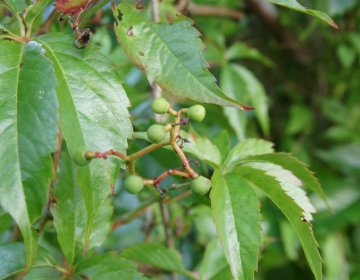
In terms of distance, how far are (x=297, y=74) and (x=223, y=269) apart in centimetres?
122

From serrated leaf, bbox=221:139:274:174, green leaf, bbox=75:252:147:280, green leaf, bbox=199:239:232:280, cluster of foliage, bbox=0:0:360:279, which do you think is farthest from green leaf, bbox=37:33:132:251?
green leaf, bbox=199:239:232:280

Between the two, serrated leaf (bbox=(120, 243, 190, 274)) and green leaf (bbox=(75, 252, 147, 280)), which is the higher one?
green leaf (bbox=(75, 252, 147, 280))

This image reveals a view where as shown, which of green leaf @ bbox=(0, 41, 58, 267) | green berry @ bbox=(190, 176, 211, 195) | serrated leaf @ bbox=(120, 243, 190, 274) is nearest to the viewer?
green leaf @ bbox=(0, 41, 58, 267)

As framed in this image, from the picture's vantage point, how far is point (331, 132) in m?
1.76

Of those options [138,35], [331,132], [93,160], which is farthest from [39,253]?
[331,132]

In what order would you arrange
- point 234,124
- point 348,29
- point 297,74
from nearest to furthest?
point 234,124 → point 348,29 → point 297,74

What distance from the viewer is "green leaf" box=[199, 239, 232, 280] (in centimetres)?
94

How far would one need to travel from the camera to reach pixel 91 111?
0.57 m

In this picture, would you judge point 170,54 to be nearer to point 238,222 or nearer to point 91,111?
point 91,111

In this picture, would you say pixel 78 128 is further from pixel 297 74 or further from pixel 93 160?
pixel 297 74

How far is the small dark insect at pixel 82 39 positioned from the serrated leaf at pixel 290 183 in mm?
313

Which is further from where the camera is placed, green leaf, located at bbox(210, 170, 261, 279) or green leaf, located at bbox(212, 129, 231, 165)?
green leaf, located at bbox(212, 129, 231, 165)

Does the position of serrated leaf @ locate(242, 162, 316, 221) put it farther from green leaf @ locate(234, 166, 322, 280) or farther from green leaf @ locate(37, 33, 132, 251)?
green leaf @ locate(37, 33, 132, 251)

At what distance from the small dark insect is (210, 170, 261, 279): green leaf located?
254 millimetres
